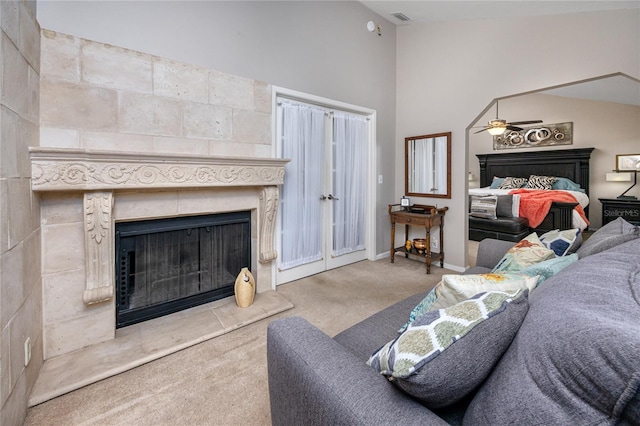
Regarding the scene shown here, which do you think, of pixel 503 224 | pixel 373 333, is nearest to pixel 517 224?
pixel 503 224

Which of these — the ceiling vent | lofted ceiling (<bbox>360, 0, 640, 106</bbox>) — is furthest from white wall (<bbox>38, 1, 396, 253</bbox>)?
lofted ceiling (<bbox>360, 0, 640, 106</bbox>)

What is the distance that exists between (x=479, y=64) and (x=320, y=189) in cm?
241

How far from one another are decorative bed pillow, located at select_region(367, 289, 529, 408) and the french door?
2.53 m

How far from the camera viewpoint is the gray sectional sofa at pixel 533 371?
1.73ft

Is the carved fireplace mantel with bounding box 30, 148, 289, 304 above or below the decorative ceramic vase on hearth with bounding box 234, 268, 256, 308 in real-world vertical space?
above

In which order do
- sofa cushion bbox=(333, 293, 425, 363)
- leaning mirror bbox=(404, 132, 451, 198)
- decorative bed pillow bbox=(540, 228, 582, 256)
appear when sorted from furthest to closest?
leaning mirror bbox=(404, 132, 451, 198) → decorative bed pillow bbox=(540, 228, 582, 256) → sofa cushion bbox=(333, 293, 425, 363)

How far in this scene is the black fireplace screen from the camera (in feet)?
7.53

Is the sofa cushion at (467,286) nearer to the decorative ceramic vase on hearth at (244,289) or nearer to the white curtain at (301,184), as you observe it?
the decorative ceramic vase on hearth at (244,289)

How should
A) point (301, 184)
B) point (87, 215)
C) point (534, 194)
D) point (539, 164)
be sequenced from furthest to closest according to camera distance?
point (539, 164) < point (534, 194) < point (301, 184) < point (87, 215)

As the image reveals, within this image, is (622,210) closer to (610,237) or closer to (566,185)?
(566,185)

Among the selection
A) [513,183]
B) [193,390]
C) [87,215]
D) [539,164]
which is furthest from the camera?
[539,164]

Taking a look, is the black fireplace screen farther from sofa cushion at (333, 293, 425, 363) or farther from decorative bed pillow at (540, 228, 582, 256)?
decorative bed pillow at (540, 228, 582, 256)

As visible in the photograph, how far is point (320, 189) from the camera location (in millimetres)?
3604

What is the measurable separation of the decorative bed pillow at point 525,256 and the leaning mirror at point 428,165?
7.12 ft
